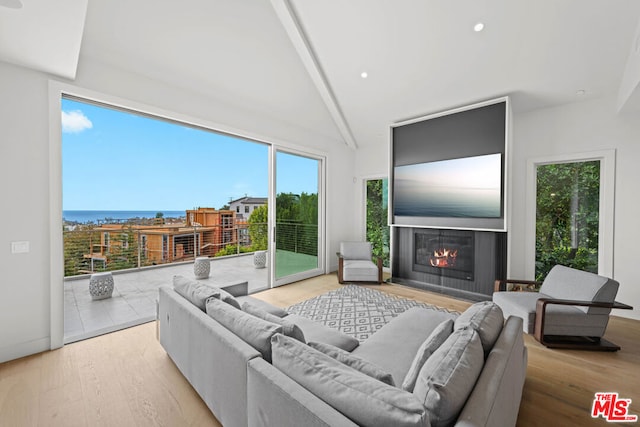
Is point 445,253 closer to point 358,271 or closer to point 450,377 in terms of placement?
point 358,271

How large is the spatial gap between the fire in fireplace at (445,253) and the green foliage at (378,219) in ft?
3.69

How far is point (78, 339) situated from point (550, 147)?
642cm

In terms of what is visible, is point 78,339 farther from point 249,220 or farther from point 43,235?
point 249,220

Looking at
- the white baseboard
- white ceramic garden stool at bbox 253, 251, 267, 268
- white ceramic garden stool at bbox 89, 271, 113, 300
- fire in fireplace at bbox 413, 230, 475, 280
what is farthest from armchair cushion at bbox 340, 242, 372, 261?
the white baseboard

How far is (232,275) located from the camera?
17.6ft

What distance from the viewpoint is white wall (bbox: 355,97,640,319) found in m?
3.26

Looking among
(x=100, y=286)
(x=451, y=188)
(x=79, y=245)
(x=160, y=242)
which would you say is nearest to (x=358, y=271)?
A: (x=451, y=188)

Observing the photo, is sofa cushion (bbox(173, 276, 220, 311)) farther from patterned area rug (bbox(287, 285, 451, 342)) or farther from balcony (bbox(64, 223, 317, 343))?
patterned area rug (bbox(287, 285, 451, 342))

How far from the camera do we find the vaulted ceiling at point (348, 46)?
2.42 metres

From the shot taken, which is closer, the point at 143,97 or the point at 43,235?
the point at 43,235

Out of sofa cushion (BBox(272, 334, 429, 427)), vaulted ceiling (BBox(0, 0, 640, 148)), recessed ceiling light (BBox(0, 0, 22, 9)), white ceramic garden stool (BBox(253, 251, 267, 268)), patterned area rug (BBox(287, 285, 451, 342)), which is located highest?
vaulted ceiling (BBox(0, 0, 640, 148))

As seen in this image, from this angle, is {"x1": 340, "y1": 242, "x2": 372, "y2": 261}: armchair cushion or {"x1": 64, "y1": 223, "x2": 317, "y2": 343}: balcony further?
{"x1": 340, "y1": 242, "x2": 372, "y2": 261}: armchair cushion

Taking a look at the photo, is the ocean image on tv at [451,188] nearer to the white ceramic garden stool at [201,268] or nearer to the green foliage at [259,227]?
the green foliage at [259,227]

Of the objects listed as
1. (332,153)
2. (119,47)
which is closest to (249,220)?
(332,153)
